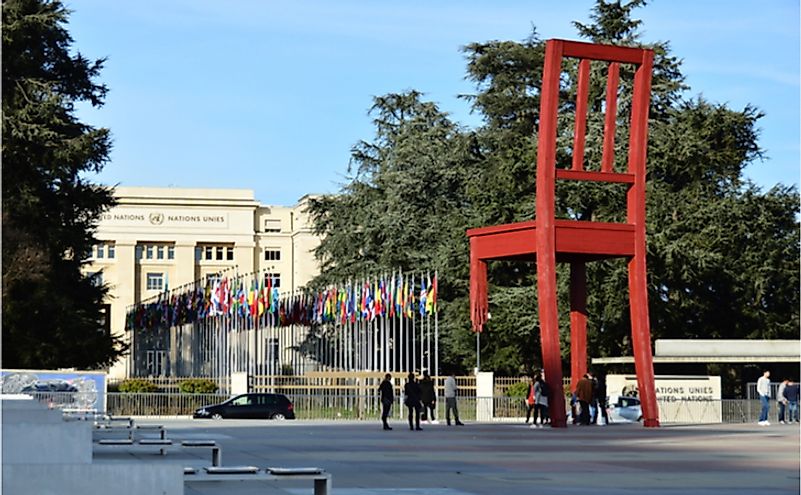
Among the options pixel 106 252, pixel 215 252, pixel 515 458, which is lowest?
pixel 515 458

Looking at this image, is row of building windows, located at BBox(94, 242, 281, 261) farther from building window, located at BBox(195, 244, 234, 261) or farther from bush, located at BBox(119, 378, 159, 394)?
bush, located at BBox(119, 378, 159, 394)

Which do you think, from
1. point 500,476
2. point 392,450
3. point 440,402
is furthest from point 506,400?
point 500,476

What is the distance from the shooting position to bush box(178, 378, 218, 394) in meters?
52.1

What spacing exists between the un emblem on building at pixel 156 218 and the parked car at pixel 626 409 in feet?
252

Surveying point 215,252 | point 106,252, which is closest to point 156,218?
point 106,252

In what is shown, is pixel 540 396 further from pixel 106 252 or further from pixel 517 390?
pixel 106 252

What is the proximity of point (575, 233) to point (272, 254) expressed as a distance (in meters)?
92.0

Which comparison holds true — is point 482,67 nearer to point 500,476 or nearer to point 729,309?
point 729,309

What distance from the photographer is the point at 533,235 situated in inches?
1428

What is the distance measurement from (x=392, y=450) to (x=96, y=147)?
34431mm

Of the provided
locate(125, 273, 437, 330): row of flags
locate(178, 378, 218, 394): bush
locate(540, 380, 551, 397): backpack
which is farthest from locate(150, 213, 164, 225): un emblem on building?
locate(540, 380, 551, 397): backpack

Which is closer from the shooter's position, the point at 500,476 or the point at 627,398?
the point at 500,476

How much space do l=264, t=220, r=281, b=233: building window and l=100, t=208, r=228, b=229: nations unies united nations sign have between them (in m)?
6.07

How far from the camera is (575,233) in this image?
36.2 m
